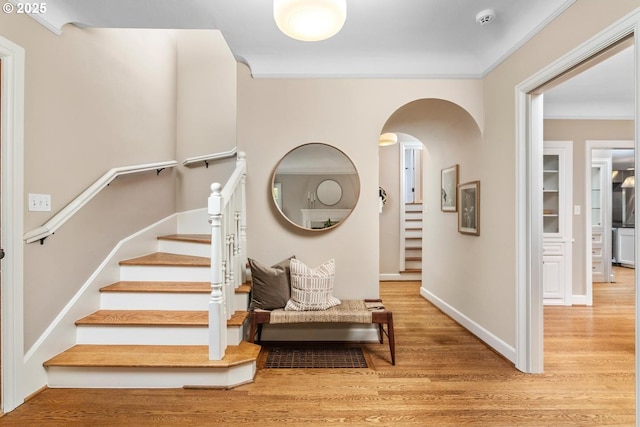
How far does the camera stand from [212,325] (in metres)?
2.12

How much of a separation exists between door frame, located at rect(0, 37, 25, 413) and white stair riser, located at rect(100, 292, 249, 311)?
627 millimetres

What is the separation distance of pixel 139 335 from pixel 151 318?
0.42 ft

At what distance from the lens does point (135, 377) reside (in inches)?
82.7

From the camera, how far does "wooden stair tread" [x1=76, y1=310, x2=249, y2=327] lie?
2293mm

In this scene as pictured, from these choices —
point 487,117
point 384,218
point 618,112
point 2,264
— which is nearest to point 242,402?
point 2,264

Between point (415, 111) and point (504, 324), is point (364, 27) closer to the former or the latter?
point (415, 111)

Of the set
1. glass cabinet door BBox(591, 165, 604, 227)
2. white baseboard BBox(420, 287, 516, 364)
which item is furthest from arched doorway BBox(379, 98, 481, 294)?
glass cabinet door BBox(591, 165, 604, 227)

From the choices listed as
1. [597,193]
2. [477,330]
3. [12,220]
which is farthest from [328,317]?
[597,193]

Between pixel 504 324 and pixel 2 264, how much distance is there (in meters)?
3.41

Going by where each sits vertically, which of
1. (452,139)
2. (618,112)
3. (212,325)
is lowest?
(212,325)

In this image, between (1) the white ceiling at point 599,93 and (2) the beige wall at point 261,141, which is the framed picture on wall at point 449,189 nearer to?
Answer: (2) the beige wall at point 261,141

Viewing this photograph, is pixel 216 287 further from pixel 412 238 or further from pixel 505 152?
pixel 412 238

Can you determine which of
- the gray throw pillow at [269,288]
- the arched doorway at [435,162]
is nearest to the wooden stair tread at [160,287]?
the gray throw pillow at [269,288]

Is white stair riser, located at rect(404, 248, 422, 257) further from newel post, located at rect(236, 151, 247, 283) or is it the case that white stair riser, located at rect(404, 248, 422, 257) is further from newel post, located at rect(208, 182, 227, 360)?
newel post, located at rect(208, 182, 227, 360)
